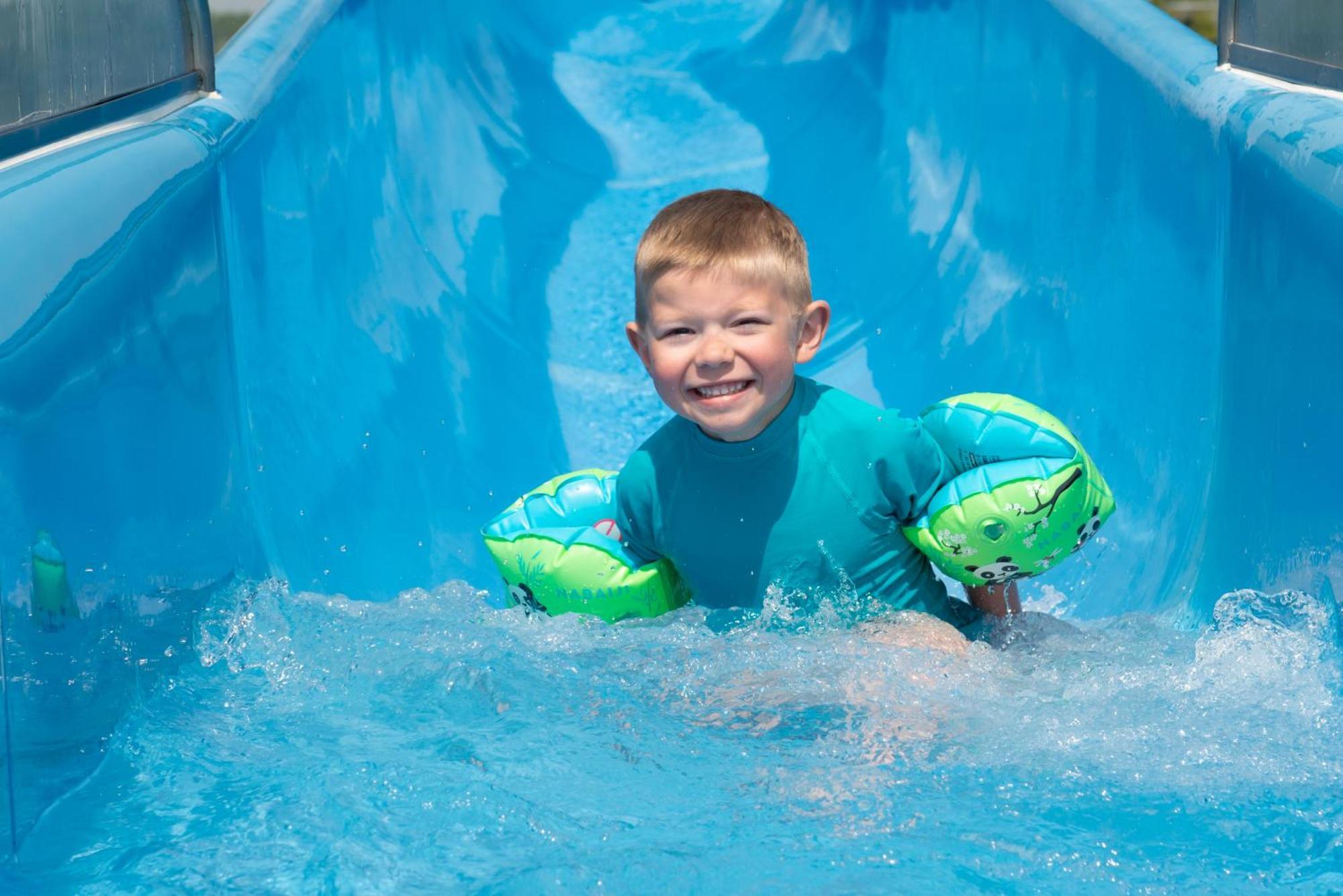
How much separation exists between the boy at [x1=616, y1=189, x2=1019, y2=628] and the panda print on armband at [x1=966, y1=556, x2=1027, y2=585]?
0.27 feet

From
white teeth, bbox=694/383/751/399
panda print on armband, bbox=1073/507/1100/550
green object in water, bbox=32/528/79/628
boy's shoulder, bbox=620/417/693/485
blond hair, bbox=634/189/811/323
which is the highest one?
blond hair, bbox=634/189/811/323

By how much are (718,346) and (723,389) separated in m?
0.05

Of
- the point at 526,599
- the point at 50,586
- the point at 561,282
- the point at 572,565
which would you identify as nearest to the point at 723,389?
the point at 572,565

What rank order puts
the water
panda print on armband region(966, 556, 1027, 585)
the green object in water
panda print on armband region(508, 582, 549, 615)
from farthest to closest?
panda print on armband region(508, 582, 549, 615)
panda print on armband region(966, 556, 1027, 585)
the green object in water
the water

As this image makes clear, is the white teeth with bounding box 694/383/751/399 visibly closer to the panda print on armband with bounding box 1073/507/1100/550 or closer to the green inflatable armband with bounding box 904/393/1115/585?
the green inflatable armband with bounding box 904/393/1115/585

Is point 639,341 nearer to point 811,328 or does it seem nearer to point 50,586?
point 811,328

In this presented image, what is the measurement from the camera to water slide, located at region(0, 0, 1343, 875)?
1.65 m

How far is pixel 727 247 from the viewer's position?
5.93 ft

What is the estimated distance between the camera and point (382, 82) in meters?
3.10

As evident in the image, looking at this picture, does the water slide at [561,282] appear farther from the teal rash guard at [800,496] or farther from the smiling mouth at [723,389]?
the smiling mouth at [723,389]

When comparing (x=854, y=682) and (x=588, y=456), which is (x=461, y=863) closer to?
(x=854, y=682)

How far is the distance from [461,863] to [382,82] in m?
2.12

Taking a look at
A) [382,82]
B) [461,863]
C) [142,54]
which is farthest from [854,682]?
[382,82]

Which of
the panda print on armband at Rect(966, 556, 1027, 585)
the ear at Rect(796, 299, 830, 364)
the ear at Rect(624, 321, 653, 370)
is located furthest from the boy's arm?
the panda print on armband at Rect(966, 556, 1027, 585)
